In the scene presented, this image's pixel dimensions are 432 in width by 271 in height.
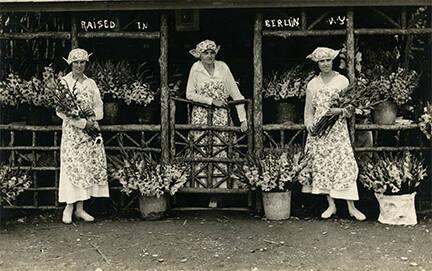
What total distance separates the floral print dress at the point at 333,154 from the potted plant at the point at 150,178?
72.0 inches

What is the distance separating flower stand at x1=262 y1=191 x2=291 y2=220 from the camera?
8.45 m

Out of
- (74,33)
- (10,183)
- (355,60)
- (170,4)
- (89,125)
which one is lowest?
(10,183)

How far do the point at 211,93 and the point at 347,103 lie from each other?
1980 millimetres

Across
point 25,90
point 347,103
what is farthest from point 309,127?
point 25,90

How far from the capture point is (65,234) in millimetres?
7941

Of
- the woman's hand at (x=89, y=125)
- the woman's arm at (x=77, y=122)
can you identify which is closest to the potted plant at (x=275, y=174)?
the woman's hand at (x=89, y=125)

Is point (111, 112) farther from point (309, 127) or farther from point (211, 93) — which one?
point (309, 127)

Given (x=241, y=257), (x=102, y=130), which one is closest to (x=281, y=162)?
(x=241, y=257)

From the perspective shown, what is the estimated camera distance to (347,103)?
8.14 meters

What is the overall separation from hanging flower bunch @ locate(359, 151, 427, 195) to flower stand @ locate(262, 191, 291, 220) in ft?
3.57

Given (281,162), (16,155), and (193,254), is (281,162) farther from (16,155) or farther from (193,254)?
(16,155)

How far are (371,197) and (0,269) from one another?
205 inches

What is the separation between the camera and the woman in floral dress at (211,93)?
28.8ft

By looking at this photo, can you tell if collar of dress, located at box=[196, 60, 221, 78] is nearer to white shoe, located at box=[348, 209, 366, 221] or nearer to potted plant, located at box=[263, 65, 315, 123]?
potted plant, located at box=[263, 65, 315, 123]
